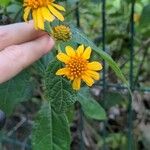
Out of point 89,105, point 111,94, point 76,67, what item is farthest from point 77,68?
point 111,94

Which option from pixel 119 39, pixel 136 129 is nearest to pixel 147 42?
pixel 119 39

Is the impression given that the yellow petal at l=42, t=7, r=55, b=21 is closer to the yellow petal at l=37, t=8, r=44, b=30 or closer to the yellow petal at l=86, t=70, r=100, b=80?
the yellow petal at l=37, t=8, r=44, b=30

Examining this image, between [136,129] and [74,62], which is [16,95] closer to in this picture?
[74,62]

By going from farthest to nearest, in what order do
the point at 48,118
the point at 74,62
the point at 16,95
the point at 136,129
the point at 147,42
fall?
1. the point at 136,129
2. the point at 147,42
3. the point at 16,95
4. the point at 48,118
5. the point at 74,62

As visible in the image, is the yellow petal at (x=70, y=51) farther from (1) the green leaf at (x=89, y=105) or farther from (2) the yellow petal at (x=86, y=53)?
(1) the green leaf at (x=89, y=105)

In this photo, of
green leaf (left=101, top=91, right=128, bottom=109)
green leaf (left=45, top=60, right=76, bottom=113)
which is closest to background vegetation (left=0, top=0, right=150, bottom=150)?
green leaf (left=101, top=91, right=128, bottom=109)

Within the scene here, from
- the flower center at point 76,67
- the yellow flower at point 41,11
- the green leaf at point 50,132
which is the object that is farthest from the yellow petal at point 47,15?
the green leaf at point 50,132
